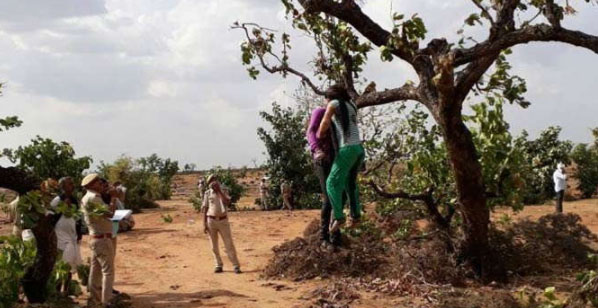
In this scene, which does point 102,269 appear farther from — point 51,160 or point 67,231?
point 51,160

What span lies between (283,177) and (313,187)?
1070 millimetres

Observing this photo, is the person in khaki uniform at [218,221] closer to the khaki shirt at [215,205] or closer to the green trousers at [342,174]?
the khaki shirt at [215,205]

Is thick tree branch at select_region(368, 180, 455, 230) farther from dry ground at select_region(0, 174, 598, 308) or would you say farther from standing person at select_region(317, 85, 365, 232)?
dry ground at select_region(0, 174, 598, 308)

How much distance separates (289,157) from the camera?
22.9 meters

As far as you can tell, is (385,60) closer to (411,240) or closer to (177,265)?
(411,240)

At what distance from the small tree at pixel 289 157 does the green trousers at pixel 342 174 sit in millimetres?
14732

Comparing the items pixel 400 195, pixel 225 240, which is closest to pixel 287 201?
pixel 225 240

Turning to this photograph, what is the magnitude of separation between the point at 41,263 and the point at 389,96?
4.53 meters

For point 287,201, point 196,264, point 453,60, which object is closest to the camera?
point 453,60

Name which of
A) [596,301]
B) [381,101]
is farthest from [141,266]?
[596,301]

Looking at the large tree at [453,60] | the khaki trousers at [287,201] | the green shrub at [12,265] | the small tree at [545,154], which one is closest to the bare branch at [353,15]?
the large tree at [453,60]

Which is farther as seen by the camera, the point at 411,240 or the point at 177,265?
the point at 177,265

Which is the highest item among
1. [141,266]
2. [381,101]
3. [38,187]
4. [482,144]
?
[381,101]

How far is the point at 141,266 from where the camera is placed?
1184 cm
